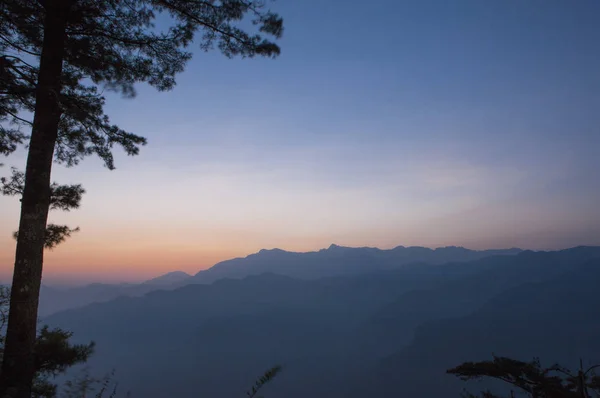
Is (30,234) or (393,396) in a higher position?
(30,234)

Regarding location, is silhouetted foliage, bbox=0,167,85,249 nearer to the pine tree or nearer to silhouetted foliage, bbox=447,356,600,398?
the pine tree

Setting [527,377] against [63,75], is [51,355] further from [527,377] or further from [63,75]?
[527,377]

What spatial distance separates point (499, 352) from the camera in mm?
145750

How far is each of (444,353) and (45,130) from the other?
203m

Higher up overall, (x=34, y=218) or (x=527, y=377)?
(x=34, y=218)

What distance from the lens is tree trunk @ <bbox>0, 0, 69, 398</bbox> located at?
4.44m

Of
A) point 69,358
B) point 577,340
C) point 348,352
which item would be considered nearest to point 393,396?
point 348,352

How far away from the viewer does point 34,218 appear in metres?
4.66

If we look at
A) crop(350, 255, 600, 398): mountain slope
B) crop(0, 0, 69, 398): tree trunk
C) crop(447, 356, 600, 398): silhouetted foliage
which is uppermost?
crop(0, 0, 69, 398): tree trunk

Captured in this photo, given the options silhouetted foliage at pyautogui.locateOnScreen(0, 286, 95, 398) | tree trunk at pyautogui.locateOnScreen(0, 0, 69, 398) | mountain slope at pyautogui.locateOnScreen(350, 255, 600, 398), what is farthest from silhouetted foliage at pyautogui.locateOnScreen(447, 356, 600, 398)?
mountain slope at pyautogui.locateOnScreen(350, 255, 600, 398)

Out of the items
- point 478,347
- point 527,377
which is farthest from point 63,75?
point 478,347

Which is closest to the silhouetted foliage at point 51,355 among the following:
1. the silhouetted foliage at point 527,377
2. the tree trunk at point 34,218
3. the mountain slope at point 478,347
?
the tree trunk at point 34,218

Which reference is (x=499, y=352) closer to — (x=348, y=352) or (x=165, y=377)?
(x=348, y=352)

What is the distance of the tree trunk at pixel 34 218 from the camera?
4441mm
